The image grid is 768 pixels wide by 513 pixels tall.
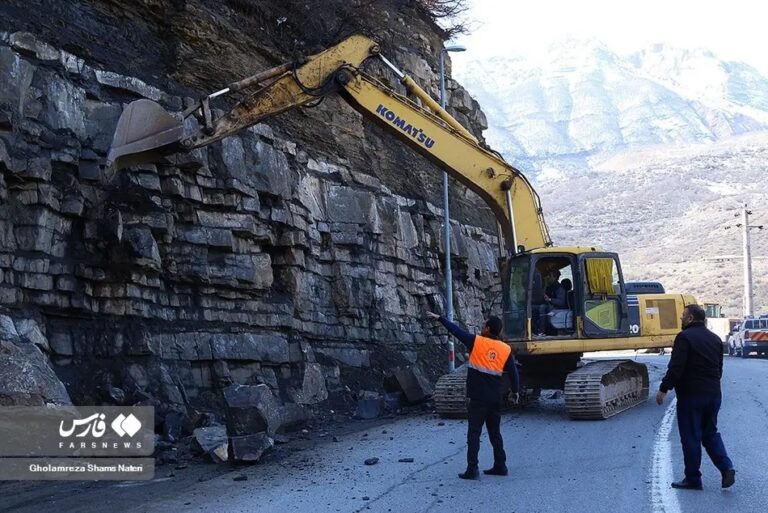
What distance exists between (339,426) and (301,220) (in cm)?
466

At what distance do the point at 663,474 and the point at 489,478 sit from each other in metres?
1.83

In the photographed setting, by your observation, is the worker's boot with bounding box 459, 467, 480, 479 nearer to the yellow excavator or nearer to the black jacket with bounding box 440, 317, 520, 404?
the black jacket with bounding box 440, 317, 520, 404

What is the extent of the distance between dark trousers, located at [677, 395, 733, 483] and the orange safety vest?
197cm

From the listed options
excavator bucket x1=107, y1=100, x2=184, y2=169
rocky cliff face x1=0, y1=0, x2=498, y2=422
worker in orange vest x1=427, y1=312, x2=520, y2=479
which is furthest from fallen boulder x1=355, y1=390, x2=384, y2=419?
worker in orange vest x1=427, y1=312, x2=520, y2=479

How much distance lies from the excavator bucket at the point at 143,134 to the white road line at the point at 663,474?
8.20 m

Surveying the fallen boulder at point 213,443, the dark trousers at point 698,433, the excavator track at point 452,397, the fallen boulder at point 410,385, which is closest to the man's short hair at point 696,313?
the dark trousers at point 698,433

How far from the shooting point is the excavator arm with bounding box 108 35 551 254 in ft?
46.7

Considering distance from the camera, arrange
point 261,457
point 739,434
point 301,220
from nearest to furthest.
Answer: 1. point 261,457
2. point 739,434
3. point 301,220

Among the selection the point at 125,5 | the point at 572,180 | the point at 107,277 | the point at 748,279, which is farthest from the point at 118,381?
the point at 572,180

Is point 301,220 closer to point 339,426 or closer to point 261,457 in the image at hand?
point 339,426

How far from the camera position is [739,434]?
12.6 m

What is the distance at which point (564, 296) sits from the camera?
15.9 meters

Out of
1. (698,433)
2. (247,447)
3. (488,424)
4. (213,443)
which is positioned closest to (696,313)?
(698,433)

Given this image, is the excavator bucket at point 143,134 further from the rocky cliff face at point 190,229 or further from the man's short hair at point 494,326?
the man's short hair at point 494,326
